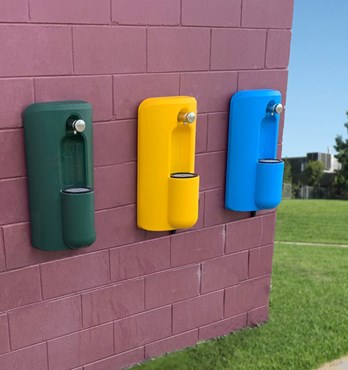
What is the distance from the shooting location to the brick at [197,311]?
9.93ft

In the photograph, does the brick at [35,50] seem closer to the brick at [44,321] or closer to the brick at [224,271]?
the brick at [44,321]

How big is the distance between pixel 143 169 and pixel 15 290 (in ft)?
2.80

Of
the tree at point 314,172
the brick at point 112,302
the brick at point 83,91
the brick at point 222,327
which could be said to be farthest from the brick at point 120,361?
the tree at point 314,172

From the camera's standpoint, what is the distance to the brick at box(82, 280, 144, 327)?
2668 millimetres

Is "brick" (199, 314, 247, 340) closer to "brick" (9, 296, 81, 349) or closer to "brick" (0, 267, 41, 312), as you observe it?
"brick" (9, 296, 81, 349)

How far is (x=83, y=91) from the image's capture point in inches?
92.7

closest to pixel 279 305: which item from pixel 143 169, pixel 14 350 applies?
pixel 143 169

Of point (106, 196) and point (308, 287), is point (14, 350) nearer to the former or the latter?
point (106, 196)

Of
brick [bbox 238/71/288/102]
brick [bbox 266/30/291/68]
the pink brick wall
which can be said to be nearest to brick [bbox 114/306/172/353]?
the pink brick wall

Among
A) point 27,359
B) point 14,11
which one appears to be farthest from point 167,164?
point 27,359

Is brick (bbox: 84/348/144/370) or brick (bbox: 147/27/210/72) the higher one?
brick (bbox: 147/27/210/72)

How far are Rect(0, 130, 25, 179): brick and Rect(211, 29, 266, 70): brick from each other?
1.11 metres

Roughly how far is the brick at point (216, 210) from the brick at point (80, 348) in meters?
0.83

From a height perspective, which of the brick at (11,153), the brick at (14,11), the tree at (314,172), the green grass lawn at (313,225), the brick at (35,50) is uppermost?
the brick at (14,11)
